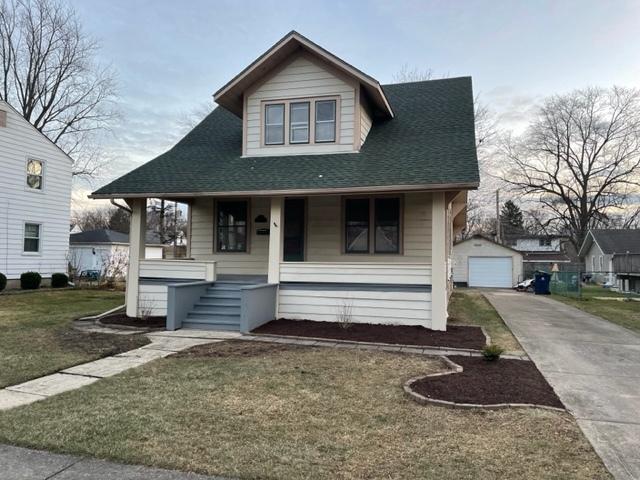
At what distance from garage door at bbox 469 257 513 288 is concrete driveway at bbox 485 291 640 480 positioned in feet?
64.3

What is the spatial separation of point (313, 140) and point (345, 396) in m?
7.48

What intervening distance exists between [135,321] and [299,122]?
6.11m

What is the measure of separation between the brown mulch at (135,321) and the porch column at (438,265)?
571cm

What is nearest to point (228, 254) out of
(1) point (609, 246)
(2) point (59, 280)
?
(2) point (59, 280)

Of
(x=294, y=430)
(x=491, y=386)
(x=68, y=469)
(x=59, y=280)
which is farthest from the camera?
(x=59, y=280)

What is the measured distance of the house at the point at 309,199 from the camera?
935 centimetres

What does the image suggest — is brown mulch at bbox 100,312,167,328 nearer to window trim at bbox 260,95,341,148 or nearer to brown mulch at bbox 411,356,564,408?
window trim at bbox 260,95,341,148

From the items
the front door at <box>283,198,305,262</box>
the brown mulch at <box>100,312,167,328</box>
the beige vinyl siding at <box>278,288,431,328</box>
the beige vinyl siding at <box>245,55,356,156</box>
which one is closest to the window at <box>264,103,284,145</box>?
the beige vinyl siding at <box>245,55,356,156</box>

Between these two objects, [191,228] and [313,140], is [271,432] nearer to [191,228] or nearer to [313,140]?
[313,140]

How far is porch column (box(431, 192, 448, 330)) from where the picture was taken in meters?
9.03

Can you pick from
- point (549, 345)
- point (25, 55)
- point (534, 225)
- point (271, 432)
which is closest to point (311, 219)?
point (549, 345)

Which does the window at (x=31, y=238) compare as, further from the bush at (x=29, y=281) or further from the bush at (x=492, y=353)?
the bush at (x=492, y=353)

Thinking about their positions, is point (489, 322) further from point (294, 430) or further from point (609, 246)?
point (609, 246)

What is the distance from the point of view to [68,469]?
127 inches
